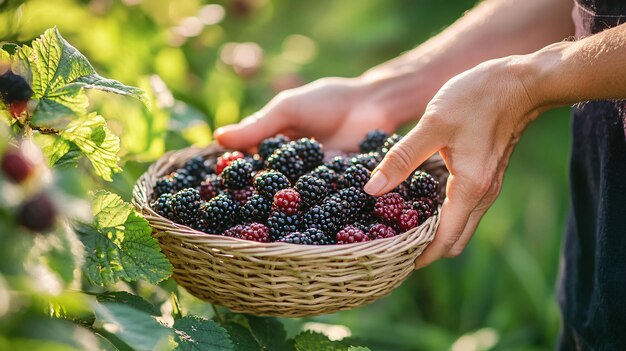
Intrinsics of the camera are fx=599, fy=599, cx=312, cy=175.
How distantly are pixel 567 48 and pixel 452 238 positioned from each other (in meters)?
0.46

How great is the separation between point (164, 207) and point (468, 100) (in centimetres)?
69

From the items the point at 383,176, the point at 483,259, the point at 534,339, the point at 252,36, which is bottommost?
the point at 534,339

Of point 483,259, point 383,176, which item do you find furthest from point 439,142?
point 483,259

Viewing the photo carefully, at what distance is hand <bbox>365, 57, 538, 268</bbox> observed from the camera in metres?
1.27

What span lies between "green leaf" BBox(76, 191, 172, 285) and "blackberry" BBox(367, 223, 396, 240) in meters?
0.43

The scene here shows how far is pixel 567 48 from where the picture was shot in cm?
122

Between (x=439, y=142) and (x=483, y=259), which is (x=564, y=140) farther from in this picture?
(x=439, y=142)

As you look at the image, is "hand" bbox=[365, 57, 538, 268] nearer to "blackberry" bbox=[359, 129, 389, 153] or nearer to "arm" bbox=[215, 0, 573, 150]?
"blackberry" bbox=[359, 129, 389, 153]

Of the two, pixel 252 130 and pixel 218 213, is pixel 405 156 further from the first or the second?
pixel 252 130

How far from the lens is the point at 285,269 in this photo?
111 cm

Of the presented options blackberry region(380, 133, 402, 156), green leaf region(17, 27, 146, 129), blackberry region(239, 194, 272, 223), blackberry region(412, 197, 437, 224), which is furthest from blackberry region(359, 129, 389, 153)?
green leaf region(17, 27, 146, 129)

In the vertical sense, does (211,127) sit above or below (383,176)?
above

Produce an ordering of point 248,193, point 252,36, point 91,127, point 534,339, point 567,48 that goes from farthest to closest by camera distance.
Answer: point 252,36 → point 534,339 → point 248,193 → point 567,48 → point 91,127

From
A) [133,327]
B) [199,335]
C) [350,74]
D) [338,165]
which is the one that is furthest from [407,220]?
[350,74]
